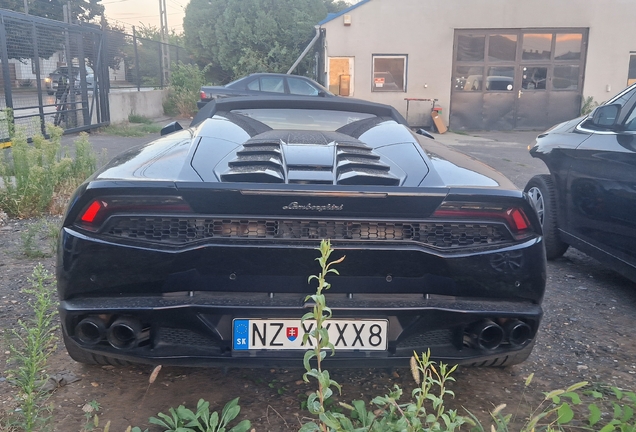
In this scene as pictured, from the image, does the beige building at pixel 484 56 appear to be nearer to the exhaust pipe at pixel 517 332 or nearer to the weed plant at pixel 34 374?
the exhaust pipe at pixel 517 332

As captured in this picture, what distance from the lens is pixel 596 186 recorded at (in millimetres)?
3908

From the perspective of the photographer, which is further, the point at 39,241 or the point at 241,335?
the point at 39,241

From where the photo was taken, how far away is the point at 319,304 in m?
1.72

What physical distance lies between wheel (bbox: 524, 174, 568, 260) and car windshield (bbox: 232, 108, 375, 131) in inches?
68.6

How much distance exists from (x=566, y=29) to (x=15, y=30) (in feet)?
49.1

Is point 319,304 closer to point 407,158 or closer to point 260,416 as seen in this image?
point 260,416

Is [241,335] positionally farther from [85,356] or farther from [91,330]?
[85,356]

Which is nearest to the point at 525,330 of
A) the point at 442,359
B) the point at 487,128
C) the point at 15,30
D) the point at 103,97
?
the point at 442,359

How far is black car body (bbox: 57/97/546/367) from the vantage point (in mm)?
2207

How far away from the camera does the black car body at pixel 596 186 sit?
3617 mm

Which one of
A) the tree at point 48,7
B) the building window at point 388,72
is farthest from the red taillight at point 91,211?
the tree at point 48,7

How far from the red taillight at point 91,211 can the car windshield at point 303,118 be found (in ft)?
4.35

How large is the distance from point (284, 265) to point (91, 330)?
0.76 m

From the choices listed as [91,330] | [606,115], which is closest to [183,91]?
[606,115]
